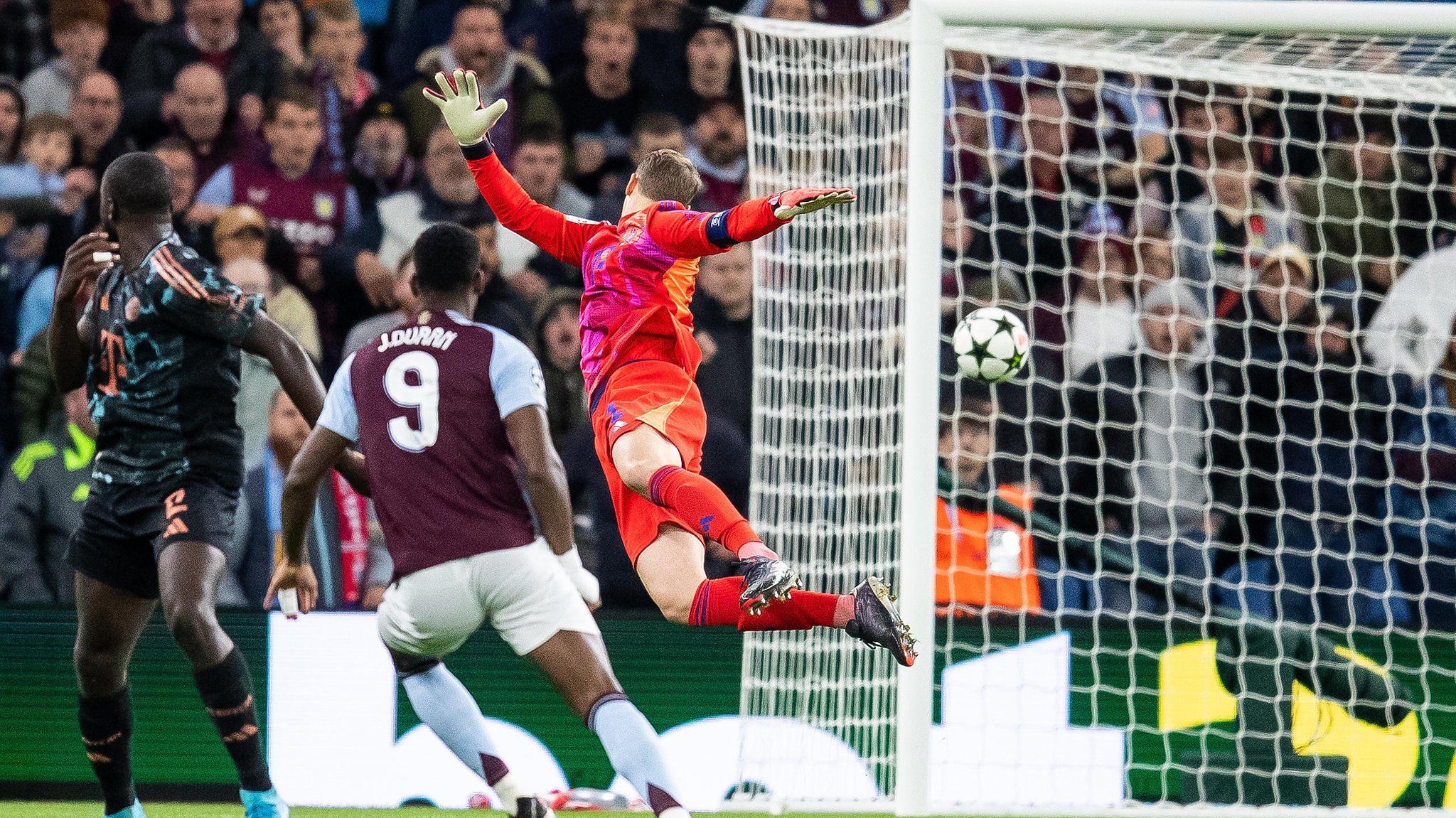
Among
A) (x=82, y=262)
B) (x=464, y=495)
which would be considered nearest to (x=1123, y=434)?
(x=464, y=495)

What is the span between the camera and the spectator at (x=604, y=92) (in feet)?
30.0

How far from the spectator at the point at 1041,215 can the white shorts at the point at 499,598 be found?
4.20 m

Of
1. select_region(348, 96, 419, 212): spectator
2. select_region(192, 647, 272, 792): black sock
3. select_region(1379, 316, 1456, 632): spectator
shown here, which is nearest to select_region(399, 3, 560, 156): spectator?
select_region(348, 96, 419, 212): spectator

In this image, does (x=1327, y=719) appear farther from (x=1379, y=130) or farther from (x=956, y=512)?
(x=1379, y=130)

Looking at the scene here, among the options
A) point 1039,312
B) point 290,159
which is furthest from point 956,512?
point 290,159

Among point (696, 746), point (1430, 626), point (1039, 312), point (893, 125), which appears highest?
point (893, 125)

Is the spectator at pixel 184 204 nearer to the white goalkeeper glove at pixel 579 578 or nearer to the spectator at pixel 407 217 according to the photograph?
the spectator at pixel 407 217

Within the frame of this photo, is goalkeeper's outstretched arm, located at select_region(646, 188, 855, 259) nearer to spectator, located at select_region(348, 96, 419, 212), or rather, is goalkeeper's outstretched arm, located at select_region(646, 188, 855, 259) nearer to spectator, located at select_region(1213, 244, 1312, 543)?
spectator, located at select_region(348, 96, 419, 212)

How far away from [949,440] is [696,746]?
1.98m

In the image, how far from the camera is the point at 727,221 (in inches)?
191

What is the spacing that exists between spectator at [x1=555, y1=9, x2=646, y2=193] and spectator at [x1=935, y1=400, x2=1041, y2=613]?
8.14 feet

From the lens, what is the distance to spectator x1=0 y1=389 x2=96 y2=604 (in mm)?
7379

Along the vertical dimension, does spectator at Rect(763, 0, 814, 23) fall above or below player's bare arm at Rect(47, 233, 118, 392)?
above

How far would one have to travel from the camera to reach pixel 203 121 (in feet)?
28.5
